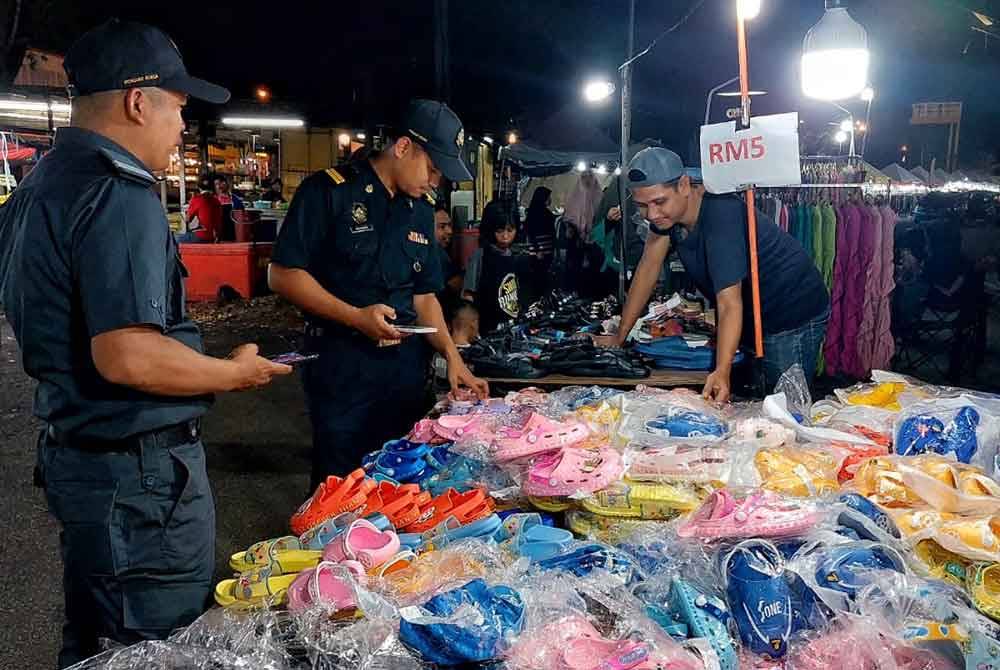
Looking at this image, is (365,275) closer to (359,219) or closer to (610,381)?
(359,219)

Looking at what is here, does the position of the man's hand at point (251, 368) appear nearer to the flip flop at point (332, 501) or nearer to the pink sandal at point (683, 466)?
the flip flop at point (332, 501)

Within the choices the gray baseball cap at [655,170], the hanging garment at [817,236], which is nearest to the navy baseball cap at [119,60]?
the gray baseball cap at [655,170]

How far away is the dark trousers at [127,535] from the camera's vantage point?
1971 millimetres

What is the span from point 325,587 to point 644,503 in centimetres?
101

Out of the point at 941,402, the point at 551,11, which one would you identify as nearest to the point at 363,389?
the point at 941,402

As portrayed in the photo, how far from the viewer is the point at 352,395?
11.5ft

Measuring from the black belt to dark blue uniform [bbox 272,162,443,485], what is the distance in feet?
4.53

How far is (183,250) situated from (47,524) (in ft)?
35.7

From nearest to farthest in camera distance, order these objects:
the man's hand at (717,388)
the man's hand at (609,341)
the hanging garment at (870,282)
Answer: the man's hand at (717,388) → the man's hand at (609,341) → the hanging garment at (870,282)

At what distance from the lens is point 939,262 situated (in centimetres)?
1004

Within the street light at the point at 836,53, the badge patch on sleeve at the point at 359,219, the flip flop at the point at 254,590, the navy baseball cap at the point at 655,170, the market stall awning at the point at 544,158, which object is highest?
the market stall awning at the point at 544,158

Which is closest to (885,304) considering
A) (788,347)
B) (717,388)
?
(788,347)

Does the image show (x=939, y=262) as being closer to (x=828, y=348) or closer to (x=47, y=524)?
(x=828, y=348)

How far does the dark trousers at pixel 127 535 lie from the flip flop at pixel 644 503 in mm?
1174
